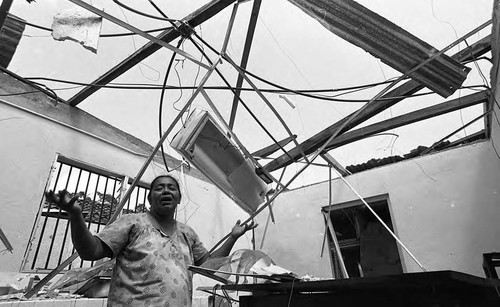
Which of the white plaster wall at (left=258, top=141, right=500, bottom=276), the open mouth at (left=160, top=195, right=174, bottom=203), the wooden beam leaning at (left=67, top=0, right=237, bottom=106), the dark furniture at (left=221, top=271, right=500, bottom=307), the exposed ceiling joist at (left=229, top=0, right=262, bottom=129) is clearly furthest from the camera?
the white plaster wall at (left=258, top=141, right=500, bottom=276)

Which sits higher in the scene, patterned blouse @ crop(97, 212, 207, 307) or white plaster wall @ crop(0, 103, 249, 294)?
white plaster wall @ crop(0, 103, 249, 294)

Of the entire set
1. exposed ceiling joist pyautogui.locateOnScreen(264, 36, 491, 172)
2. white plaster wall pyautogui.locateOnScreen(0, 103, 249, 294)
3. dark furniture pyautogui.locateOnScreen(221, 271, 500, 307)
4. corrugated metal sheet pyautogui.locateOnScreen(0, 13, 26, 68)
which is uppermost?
corrugated metal sheet pyautogui.locateOnScreen(0, 13, 26, 68)

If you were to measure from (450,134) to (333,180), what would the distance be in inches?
57.3

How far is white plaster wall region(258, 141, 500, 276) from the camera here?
291cm

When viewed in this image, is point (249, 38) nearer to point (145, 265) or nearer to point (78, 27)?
point (78, 27)

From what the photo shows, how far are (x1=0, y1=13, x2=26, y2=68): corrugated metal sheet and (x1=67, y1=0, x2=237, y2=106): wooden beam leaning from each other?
637 mm

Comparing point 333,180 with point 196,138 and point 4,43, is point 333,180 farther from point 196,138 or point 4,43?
point 4,43

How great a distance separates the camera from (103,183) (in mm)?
3199

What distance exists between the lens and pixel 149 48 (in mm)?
→ 2686

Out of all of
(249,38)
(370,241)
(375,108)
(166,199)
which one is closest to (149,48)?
(249,38)

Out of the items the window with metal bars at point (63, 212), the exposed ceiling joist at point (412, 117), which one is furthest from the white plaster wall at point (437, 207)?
the window with metal bars at point (63, 212)

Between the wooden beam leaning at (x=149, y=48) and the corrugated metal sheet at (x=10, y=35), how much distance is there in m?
0.64

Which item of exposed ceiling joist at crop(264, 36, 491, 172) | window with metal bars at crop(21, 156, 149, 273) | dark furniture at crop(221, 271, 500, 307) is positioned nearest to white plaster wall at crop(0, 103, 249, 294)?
window with metal bars at crop(21, 156, 149, 273)

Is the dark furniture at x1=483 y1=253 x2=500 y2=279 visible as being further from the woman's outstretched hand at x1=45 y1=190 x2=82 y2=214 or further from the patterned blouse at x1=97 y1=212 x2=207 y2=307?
the woman's outstretched hand at x1=45 y1=190 x2=82 y2=214
